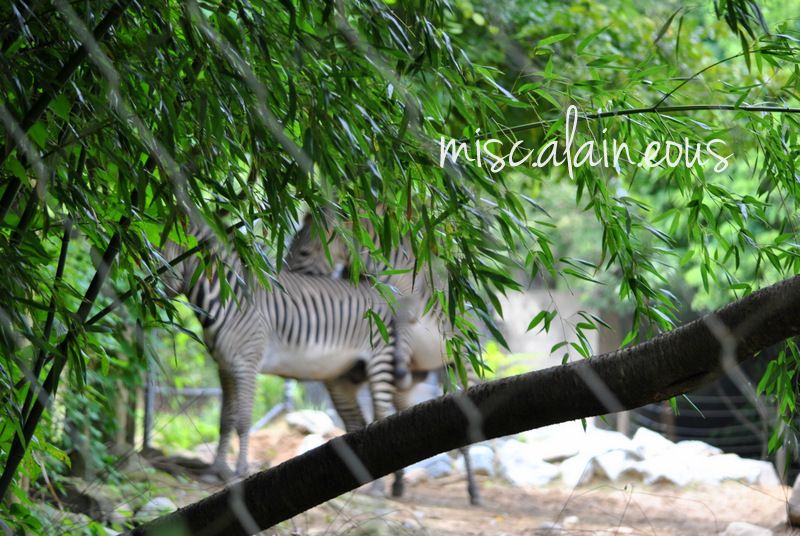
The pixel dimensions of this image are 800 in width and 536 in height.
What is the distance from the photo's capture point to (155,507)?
238 centimetres

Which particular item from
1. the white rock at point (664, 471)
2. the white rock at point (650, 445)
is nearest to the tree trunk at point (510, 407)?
the white rock at point (664, 471)

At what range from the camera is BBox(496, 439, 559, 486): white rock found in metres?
3.74

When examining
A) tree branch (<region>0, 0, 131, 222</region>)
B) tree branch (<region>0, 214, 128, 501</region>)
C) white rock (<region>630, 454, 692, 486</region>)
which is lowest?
tree branch (<region>0, 214, 128, 501</region>)

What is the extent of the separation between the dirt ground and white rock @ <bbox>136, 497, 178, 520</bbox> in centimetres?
30

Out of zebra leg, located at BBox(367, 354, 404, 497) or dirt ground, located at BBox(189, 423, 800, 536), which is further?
zebra leg, located at BBox(367, 354, 404, 497)

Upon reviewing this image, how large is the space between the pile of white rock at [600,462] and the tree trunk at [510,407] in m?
2.47

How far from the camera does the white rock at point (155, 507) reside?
2.21 metres

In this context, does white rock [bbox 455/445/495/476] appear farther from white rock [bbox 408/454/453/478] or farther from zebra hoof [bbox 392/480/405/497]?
zebra hoof [bbox 392/480/405/497]

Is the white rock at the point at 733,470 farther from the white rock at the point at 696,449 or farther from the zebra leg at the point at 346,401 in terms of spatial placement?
the zebra leg at the point at 346,401

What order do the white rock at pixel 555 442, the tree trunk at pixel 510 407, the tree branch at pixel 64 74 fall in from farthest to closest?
1. the white rock at pixel 555 442
2. the tree branch at pixel 64 74
3. the tree trunk at pixel 510 407

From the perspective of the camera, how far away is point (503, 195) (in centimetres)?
110

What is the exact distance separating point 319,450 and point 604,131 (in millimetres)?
518

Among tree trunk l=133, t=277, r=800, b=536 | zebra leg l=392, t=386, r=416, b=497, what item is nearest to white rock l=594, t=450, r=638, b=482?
zebra leg l=392, t=386, r=416, b=497

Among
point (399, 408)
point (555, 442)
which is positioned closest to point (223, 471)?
point (399, 408)
